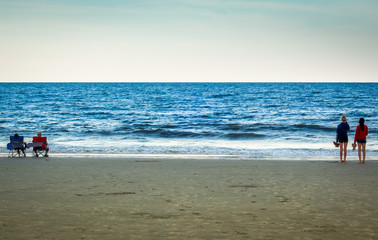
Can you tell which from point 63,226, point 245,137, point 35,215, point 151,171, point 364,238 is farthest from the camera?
point 245,137

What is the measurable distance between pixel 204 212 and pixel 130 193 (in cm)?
220

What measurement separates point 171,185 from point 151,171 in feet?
7.14

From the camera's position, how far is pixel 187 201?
7.59 m

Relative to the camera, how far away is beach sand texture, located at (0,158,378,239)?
18.8 ft

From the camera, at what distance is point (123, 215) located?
6555 millimetres

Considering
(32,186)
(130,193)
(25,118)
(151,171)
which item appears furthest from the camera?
(25,118)

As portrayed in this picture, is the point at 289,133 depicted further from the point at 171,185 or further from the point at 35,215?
the point at 35,215

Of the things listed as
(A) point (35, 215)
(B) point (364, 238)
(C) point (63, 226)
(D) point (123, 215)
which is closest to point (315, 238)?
(B) point (364, 238)

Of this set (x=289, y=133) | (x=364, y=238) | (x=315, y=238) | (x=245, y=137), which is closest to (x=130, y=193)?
(x=315, y=238)

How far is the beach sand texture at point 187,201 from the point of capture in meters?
5.74

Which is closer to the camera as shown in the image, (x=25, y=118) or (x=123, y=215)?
(x=123, y=215)

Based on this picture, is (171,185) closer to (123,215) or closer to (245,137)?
(123,215)

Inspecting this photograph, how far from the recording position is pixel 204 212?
6.78m

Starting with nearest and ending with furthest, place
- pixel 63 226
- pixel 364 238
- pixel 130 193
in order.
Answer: pixel 364 238 < pixel 63 226 < pixel 130 193
